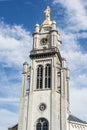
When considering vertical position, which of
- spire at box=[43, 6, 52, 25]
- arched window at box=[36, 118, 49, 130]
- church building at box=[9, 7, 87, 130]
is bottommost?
arched window at box=[36, 118, 49, 130]

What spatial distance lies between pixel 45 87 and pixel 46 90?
877mm

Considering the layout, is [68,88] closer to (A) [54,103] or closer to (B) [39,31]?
(A) [54,103]

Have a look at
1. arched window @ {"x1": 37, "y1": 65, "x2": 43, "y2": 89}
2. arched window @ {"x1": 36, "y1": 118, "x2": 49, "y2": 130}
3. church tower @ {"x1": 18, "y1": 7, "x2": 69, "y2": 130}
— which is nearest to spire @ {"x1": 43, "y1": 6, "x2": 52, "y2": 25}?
church tower @ {"x1": 18, "y1": 7, "x2": 69, "y2": 130}

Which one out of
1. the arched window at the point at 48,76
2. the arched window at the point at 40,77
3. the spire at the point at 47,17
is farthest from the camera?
the spire at the point at 47,17

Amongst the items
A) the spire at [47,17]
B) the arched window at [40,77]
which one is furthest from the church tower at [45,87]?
the spire at [47,17]

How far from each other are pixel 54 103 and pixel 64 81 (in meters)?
5.16

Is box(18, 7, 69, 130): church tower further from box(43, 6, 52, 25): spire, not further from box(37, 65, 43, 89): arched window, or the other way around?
box(43, 6, 52, 25): spire

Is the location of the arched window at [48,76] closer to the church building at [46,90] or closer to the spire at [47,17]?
the church building at [46,90]

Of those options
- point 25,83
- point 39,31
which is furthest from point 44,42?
point 25,83

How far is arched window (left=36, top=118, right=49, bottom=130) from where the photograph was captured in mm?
55847

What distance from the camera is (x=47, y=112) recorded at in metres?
56.8

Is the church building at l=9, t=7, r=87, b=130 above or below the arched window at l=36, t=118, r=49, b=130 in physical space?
above

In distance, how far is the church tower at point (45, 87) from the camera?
185 feet

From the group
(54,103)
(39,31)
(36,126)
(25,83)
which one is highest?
(39,31)
